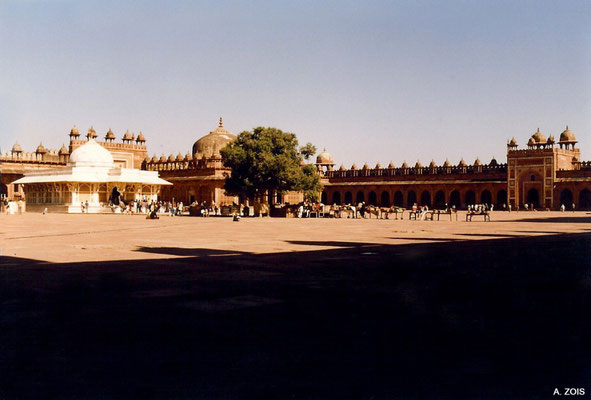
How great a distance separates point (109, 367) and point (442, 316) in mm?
3065

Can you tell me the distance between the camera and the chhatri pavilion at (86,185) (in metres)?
47.4

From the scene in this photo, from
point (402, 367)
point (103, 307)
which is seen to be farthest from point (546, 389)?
point (103, 307)

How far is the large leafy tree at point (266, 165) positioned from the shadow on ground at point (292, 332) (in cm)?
2877

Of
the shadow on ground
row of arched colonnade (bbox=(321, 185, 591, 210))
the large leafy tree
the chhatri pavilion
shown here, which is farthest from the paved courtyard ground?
row of arched colonnade (bbox=(321, 185, 591, 210))

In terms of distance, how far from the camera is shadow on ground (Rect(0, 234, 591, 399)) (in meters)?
3.65

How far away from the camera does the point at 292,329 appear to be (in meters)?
5.09

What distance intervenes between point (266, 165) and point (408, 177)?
3445 cm

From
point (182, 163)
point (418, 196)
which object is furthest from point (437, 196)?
point (182, 163)

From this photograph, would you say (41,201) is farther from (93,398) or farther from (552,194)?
(93,398)

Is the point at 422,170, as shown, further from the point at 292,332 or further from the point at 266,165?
the point at 292,332

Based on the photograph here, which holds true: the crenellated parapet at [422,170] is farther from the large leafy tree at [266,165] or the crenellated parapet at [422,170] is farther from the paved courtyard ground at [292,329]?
the paved courtyard ground at [292,329]

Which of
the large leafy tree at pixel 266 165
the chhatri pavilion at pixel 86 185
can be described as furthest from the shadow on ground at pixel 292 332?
the chhatri pavilion at pixel 86 185

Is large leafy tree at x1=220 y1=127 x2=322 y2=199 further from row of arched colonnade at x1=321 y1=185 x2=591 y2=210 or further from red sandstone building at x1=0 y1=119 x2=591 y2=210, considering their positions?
row of arched colonnade at x1=321 y1=185 x2=591 y2=210

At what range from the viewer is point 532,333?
4.94m
